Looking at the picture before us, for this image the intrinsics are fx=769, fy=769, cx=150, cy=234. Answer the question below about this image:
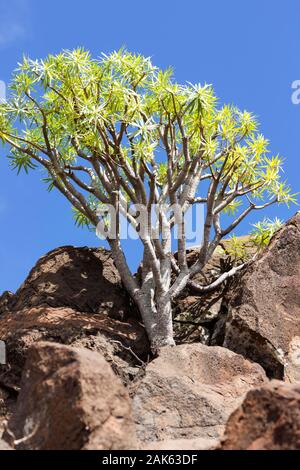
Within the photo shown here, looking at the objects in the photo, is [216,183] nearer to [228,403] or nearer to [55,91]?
[55,91]

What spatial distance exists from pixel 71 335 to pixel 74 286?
117cm

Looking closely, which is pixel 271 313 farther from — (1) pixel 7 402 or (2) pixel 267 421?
(2) pixel 267 421

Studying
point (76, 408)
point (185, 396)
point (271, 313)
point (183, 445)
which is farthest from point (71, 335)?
point (76, 408)

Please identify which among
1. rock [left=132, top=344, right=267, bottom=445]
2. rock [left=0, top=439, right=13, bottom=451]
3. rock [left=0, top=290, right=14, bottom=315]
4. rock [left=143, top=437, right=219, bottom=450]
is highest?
rock [left=0, top=290, right=14, bottom=315]

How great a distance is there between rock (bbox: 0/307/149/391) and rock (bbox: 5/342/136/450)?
4067 mm

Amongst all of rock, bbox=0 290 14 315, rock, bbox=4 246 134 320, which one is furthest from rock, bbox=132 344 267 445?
rock, bbox=0 290 14 315

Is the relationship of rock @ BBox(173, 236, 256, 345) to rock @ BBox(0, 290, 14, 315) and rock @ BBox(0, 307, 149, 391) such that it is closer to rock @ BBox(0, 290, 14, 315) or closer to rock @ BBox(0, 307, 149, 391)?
rock @ BBox(0, 307, 149, 391)

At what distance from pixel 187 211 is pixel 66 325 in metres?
2.76

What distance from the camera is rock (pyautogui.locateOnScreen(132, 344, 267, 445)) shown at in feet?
22.7

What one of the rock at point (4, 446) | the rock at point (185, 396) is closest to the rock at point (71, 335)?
the rock at point (185, 396)

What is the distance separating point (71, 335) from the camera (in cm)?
933

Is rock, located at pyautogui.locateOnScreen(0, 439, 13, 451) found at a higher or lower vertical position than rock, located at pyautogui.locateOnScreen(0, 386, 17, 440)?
lower
